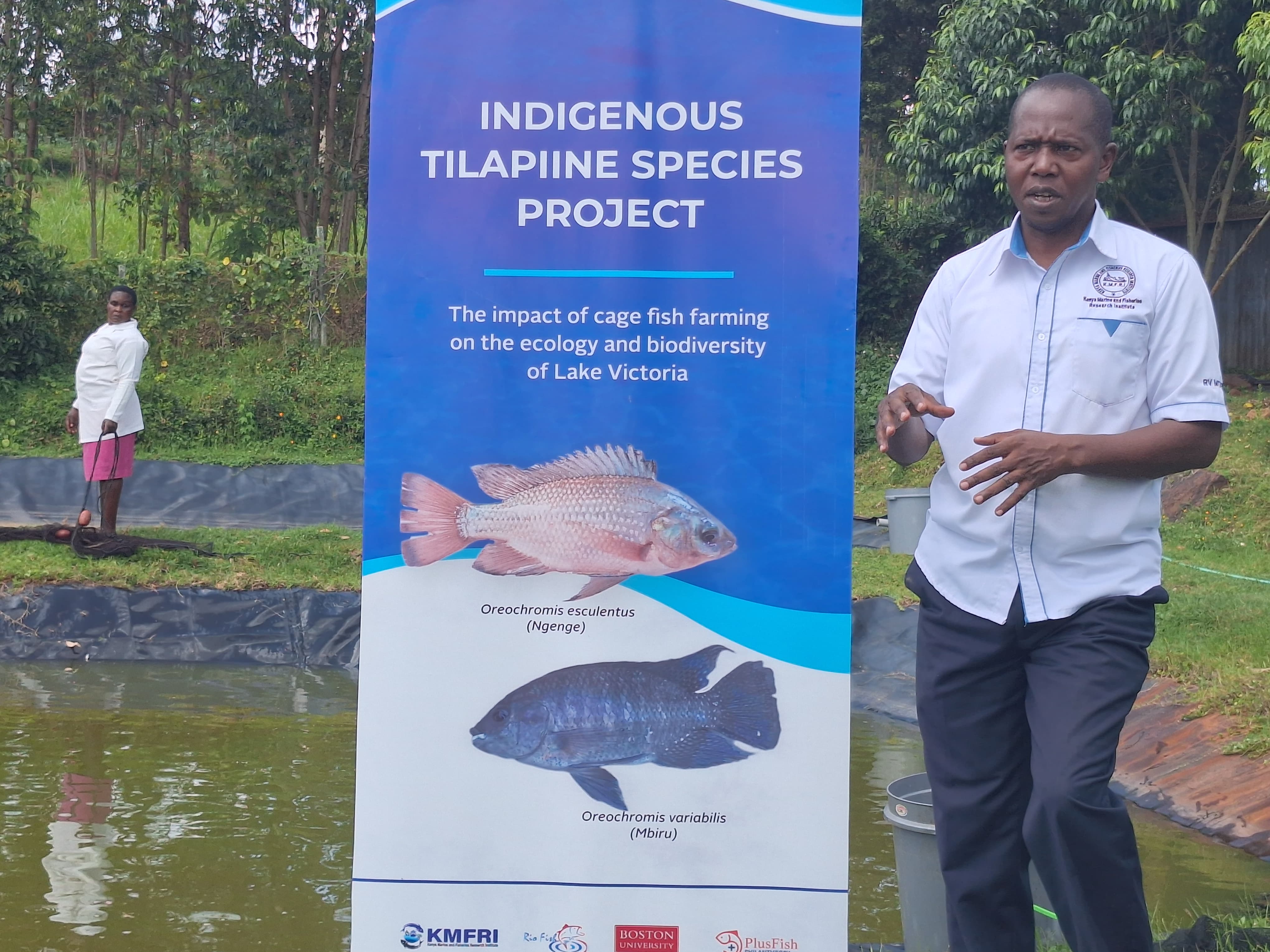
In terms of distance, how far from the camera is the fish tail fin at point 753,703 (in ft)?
8.29

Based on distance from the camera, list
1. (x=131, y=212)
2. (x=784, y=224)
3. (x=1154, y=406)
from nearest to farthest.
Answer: (x=1154, y=406)
(x=784, y=224)
(x=131, y=212)

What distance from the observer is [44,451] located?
1263cm

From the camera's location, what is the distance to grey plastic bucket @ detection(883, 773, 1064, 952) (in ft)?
10.2

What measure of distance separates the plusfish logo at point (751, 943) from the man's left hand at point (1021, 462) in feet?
3.14

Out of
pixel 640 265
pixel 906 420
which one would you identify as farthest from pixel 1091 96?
pixel 640 265

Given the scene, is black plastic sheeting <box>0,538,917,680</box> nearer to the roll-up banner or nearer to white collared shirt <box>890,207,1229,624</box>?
the roll-up banner

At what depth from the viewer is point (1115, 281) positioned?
2305 millimetres

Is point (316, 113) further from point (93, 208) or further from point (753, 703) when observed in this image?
point (753, 703)

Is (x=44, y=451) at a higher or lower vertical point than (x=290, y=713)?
higher

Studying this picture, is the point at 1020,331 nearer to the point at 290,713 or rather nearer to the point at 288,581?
the point at 290,713

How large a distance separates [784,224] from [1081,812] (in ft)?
3.84

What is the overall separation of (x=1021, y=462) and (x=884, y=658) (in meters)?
4.93

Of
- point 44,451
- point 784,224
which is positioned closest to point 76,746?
point 784,224

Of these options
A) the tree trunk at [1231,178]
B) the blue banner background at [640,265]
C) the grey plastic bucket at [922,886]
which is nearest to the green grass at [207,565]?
the grey plastic bucket at [922,886]
